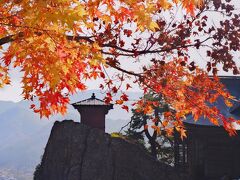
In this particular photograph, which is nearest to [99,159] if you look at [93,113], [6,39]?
[93,113]

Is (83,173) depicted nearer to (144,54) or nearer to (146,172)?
(146,172)

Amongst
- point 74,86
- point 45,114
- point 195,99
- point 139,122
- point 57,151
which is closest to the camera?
point 74,86

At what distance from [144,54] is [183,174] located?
14183mm

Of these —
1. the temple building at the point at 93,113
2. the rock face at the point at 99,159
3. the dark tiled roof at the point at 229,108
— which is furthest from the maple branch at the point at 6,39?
the temple building at the point at 93,113

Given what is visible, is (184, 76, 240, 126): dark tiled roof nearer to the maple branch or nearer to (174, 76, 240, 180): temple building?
(174, 76, 240, 180): temple building

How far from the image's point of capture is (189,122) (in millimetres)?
21703

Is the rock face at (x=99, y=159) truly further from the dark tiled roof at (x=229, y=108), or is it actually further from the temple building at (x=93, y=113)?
the dark tiled roof at (x=229, y=108)

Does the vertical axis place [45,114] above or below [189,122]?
below

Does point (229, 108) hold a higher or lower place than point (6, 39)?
higher

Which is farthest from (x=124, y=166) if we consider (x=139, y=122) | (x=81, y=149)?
(x=139, y=122)

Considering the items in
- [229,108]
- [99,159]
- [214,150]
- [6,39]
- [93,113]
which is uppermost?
[229,108]

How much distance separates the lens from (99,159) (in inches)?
822

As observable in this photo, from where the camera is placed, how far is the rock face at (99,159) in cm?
2052

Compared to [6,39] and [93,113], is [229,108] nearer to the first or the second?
[93,113]
